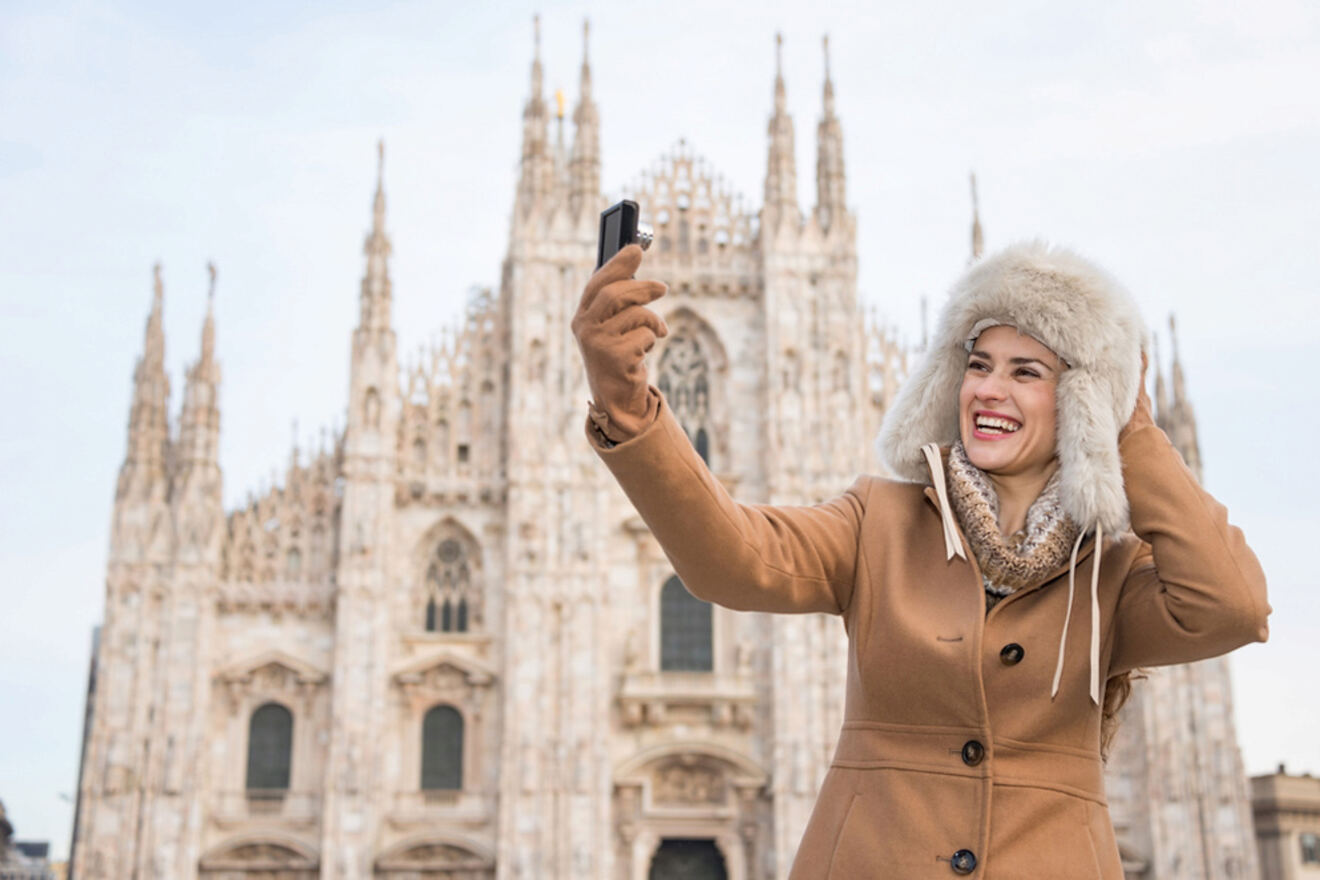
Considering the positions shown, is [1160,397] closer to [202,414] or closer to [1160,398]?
[1160,398]

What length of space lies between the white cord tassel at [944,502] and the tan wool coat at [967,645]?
3 centimetres

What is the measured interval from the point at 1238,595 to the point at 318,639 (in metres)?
20.4

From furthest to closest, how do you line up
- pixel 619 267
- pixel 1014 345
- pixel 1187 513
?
pixel 1014 345 < pixel 1187 513 < pixel 619 267

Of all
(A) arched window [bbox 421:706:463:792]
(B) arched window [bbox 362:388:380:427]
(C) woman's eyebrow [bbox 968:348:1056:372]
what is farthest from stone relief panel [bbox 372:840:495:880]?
(C) woman's eyebrow [bbox 968:348:1056:372]

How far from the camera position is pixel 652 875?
21.9 m

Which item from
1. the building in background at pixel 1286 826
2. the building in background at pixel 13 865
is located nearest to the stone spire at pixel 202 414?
the building in background at pixel 13 865

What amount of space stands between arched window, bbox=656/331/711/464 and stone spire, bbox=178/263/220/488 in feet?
21.3

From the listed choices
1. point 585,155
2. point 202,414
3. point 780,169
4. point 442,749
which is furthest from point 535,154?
point 442,749

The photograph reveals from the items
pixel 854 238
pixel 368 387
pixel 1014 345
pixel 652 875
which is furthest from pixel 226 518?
pixel 1014 345

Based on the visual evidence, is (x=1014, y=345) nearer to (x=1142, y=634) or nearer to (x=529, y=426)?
(x=1142, y=634)

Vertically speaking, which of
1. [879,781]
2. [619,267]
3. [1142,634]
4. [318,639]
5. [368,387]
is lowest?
[879,781]

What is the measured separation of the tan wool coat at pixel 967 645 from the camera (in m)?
2.64

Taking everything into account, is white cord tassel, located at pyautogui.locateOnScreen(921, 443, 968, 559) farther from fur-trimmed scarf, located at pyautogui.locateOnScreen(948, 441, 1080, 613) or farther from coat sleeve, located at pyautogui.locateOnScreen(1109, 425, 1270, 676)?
coat sleeve, located at pyautogui.locateOnScreen(1109, 425, 1270, 676)

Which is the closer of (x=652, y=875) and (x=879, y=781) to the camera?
(x=879, y=781)
